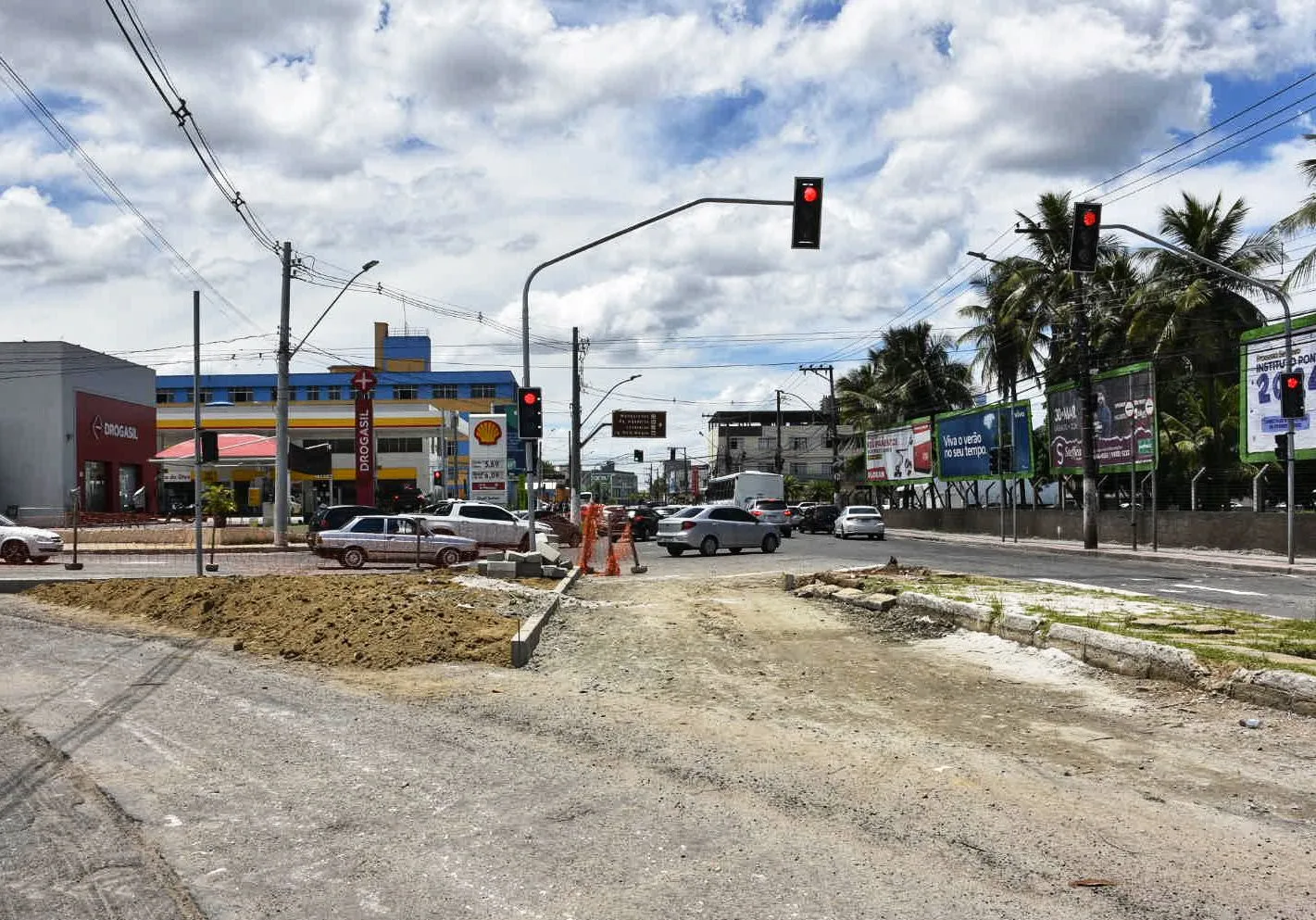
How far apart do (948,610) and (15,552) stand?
22.4 meters

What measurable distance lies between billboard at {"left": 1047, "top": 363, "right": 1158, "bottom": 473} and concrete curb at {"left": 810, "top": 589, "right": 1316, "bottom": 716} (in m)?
23.0

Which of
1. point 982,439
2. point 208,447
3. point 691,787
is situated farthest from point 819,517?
point 691,787

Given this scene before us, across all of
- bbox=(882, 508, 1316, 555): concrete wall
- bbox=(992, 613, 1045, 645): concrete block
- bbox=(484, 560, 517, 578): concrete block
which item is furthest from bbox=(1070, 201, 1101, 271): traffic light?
bbox=(882, 508, 1316, 555): concrete wall

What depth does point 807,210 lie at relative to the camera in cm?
1686

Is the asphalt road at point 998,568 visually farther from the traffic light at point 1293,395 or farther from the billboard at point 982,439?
the billboard at point 982,439

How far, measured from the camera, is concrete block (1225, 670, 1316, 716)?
7.97 meters

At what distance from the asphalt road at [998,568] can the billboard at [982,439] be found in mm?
9042

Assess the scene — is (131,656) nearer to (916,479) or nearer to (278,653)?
(278,653)

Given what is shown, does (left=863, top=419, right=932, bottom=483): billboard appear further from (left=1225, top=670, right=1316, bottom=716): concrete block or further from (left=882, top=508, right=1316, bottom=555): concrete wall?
(left=1225, top=670, right=1316, bottom=716): concrete block

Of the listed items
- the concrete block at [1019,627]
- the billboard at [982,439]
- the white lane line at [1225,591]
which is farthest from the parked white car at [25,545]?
the billboard at [982,439]

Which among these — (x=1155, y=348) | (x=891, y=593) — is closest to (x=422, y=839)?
(x=891, y=593)

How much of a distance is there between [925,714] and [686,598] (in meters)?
9.60

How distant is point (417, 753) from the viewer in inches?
287

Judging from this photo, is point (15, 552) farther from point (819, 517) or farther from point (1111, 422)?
point (819, 517)
